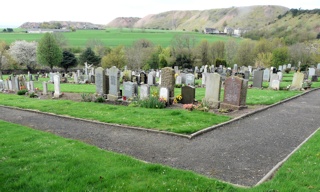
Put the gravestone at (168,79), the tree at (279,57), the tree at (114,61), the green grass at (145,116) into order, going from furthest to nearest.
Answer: the tree at (114,61), the tree at (279,57), the gravestone at (168,79), the green grass at (145,116)

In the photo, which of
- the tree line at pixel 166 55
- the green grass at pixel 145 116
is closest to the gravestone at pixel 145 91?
the green grass at pixel 145 116

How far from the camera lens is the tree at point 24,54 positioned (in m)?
58.2

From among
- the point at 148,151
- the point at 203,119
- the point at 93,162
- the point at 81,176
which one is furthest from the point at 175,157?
the point at 203,119

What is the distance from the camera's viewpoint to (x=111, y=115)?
11797 millimetres

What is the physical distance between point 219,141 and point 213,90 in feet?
19.1

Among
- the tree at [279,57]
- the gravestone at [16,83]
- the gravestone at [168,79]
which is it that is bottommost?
the gravestone at [16,83]

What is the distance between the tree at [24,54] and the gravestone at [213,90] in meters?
54.0

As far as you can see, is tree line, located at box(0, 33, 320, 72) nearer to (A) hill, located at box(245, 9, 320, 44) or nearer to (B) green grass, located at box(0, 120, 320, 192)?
(A) hill, located at box(245, 9, 320, 44)

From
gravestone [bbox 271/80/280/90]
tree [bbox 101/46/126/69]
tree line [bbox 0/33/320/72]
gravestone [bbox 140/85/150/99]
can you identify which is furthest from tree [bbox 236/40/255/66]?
gravestone [bbox 140/85/150/99]

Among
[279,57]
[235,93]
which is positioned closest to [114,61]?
[279,57]

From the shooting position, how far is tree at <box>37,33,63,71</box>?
171 feet

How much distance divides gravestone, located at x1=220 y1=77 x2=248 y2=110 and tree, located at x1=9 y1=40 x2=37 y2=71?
54.8 meters

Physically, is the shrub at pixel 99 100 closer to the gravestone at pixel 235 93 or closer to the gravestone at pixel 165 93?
the gravestone at pixel 165 93

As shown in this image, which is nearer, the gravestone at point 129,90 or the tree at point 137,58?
the gravestone at point 129,90
